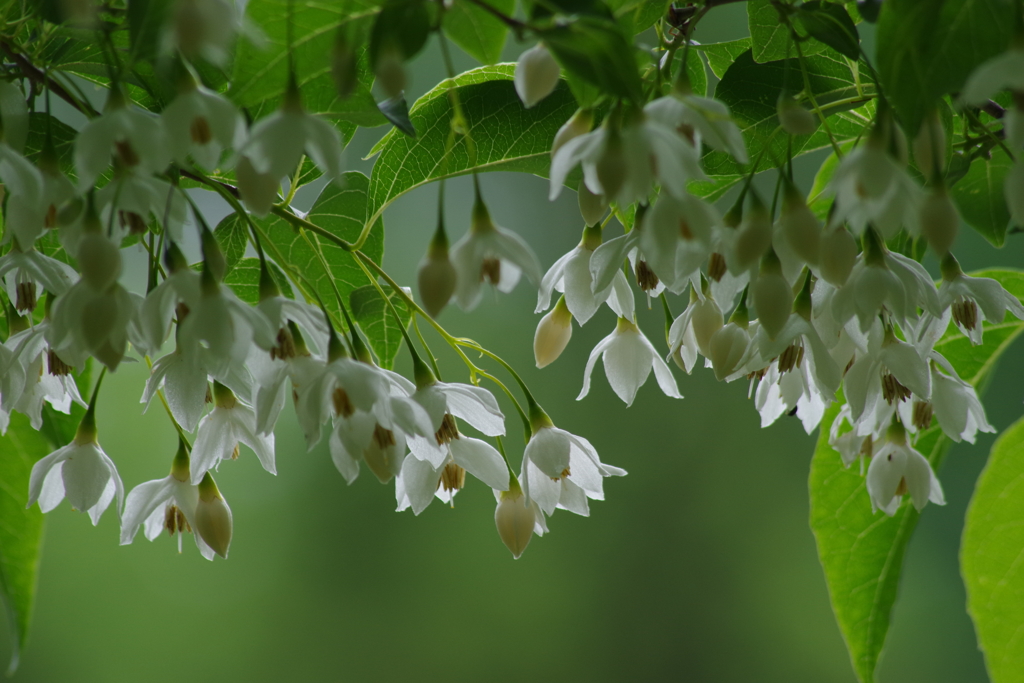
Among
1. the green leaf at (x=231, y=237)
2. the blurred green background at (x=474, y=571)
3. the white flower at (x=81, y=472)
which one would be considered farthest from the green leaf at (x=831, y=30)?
the blurred green background at (x=474, y=571)

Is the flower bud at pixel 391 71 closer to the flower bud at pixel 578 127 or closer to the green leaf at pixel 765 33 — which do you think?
the flower bud at pixel 578 127

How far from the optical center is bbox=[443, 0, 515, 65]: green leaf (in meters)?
Result: 0.40

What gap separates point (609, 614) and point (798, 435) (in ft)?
4.14

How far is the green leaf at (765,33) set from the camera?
568mm

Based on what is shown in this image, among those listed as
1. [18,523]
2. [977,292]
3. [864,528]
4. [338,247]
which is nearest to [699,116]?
[977,292]

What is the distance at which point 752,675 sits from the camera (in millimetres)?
4527

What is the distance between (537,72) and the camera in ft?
1.37

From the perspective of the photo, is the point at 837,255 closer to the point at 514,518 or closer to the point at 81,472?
the point at 514,518

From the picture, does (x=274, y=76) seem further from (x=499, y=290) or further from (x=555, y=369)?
(x=555, y=369)

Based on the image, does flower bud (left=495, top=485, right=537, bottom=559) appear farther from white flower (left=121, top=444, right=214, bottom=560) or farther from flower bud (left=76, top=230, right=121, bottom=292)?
flower bud (left=76, top=230, right=121, bottom=292)

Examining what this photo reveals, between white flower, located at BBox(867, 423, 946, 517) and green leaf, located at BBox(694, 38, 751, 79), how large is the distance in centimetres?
31

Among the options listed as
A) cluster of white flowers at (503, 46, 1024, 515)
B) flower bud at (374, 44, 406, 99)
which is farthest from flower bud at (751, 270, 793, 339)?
flower bud at (374, 44, 406, 99)

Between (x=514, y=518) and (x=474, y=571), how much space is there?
12.2 ft

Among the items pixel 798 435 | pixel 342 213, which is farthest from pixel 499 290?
pixel 798 435
